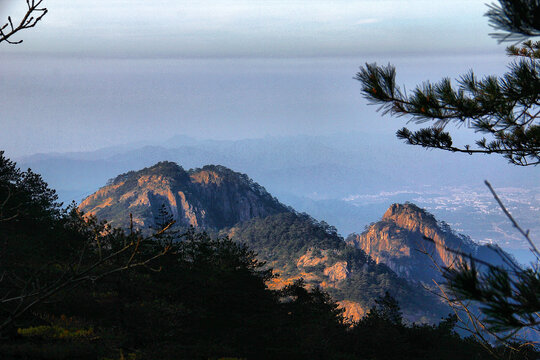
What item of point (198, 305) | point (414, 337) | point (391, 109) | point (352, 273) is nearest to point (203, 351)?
point (198, 305)

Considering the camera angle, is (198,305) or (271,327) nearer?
(198,305)

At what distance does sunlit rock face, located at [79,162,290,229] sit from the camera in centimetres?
12262

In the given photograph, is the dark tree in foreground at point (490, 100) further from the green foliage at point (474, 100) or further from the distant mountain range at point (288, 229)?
the distant mountain range at point (288, 229)

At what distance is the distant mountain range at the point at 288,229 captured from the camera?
292ft

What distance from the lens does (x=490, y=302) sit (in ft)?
9.61

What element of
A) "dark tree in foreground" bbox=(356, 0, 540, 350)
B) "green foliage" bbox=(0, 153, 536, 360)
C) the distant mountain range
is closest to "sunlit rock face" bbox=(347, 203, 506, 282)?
the distant mountain range

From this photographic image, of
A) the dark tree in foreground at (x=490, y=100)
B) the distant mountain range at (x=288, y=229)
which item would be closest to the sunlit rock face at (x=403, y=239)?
the distant mountain range at (x=288, y=229)

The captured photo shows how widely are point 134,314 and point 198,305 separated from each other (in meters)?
3.98

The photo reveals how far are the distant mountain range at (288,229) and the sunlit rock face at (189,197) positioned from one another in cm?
26

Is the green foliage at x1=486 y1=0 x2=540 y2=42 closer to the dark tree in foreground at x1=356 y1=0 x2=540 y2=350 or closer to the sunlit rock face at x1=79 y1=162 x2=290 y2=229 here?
the dark tree in foreground at x1=356 y1=0 x2=540 y2=350

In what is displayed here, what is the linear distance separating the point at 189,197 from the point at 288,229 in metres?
32.5

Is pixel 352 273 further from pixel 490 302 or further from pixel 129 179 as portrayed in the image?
pixel 490 302

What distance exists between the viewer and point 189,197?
125750mm

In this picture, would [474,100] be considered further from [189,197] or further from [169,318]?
[189,197]
